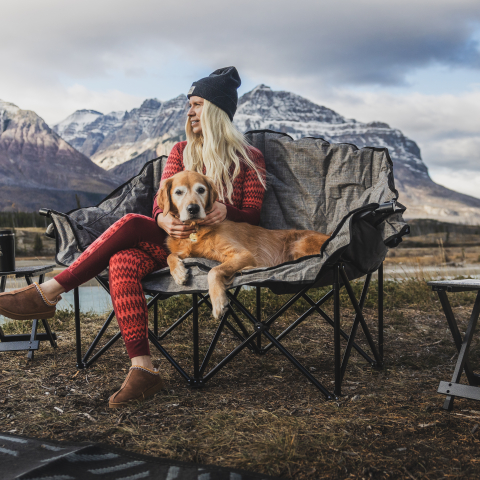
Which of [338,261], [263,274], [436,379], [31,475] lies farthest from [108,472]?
[436,379]

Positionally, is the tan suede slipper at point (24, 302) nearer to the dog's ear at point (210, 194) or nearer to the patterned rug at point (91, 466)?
the patterned rug at point (91, 466)

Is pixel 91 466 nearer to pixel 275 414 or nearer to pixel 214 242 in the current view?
pixel 275 414

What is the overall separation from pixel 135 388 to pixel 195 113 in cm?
195

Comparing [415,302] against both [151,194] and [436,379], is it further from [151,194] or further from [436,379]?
[151,194]

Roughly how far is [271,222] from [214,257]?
0.91 metres

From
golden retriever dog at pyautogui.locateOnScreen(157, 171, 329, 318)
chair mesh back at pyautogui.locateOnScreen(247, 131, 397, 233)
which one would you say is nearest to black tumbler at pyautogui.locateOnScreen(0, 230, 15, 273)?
golden retriever dog at pyautogui.locateOnScreen(157, 171, 329, 318)

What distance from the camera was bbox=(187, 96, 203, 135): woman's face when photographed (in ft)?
10.6

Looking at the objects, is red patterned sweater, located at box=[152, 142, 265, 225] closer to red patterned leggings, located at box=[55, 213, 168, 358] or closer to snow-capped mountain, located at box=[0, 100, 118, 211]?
red patterned leggings, located at box=[55, 213, 168, 358]

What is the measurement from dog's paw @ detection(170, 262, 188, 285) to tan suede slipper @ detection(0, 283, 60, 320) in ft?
2.50

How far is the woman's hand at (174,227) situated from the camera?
9.29 ft

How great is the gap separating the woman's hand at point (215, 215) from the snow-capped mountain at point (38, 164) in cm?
15971

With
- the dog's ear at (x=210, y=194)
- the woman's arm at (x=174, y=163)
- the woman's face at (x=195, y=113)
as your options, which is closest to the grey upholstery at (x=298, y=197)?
the dog's ear at (x=210, y=194)

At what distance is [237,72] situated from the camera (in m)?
3.44

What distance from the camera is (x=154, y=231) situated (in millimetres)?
2900
